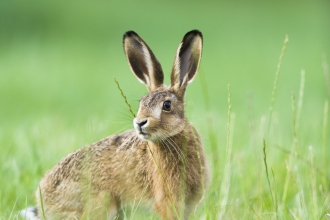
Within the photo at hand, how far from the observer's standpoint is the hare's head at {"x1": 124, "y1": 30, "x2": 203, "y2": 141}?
4.46m

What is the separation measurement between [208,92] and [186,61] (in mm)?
8204

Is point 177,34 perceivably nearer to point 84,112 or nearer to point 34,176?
point 84,112

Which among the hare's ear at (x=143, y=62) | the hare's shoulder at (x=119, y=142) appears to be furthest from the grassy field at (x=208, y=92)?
the hare's ear at (x=143, y=62)

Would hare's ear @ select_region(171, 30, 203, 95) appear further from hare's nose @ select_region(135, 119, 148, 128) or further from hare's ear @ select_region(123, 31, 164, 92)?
hare's nose @ select_region(135, 119, 148, 128)

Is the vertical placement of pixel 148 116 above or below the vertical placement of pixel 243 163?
above

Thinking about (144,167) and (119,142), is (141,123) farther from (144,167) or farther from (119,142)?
(119,142)

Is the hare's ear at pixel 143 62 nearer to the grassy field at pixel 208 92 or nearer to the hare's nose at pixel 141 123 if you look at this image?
the grassy field at pixel 208 92

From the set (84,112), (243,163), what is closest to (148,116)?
(243,163)

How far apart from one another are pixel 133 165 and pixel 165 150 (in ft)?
0.83

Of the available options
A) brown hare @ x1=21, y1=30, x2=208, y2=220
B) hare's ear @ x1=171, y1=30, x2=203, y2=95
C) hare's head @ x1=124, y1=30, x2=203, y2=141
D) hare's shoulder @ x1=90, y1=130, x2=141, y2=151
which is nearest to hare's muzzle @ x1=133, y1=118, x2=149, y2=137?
hare's head @ x1=124, y1=30, x2=203, y2=141

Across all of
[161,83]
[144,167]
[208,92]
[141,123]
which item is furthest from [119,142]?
[208,92]

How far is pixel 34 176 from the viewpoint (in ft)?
18.0

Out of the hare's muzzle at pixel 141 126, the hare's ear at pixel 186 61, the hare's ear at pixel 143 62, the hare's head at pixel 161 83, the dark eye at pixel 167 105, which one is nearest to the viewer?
the hare's muzzle at pixel 141 126

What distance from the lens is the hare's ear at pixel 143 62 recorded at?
193 inches
